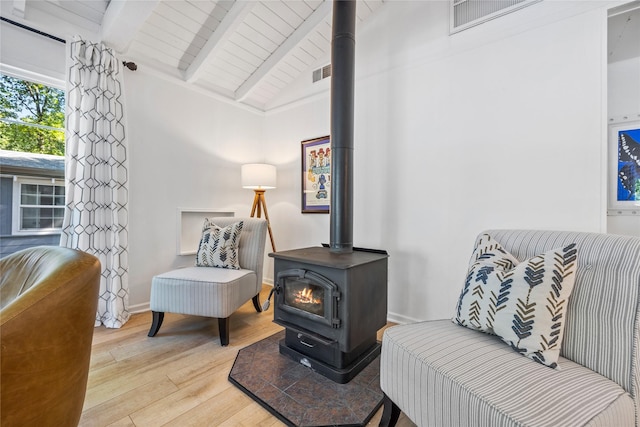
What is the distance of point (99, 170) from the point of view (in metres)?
2.26

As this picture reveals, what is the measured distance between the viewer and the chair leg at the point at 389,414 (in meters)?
1.21

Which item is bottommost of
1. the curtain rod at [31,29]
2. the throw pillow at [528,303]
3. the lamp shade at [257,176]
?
the throw pillow at [528,303]

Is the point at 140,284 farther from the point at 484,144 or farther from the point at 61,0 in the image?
the point at 484,144

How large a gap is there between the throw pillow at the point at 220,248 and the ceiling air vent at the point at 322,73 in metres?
1.89

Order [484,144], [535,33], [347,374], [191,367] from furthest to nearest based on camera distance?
[484,144] → [535,33] → [191,367] → [347,374]

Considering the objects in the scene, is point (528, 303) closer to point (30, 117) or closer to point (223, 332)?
point (223, 332)

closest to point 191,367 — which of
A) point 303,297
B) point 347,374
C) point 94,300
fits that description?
point 303,297

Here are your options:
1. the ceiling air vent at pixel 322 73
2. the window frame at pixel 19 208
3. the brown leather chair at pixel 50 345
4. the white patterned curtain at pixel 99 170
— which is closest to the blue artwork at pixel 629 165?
the ceiling air vent at pixel 322 73

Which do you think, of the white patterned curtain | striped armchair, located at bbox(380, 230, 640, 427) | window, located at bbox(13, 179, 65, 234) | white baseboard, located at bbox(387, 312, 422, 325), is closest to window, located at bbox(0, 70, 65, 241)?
window, located at bbox(13, 179, 65, 234)

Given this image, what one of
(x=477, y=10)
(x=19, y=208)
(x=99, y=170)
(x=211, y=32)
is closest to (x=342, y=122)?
(x=477, y=10)

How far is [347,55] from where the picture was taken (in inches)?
76.1

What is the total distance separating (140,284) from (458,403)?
2798mm

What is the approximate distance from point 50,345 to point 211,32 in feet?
9.37

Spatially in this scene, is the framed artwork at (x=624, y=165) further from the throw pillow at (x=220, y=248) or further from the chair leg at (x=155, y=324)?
the chair leg at (x=155, y=324)
